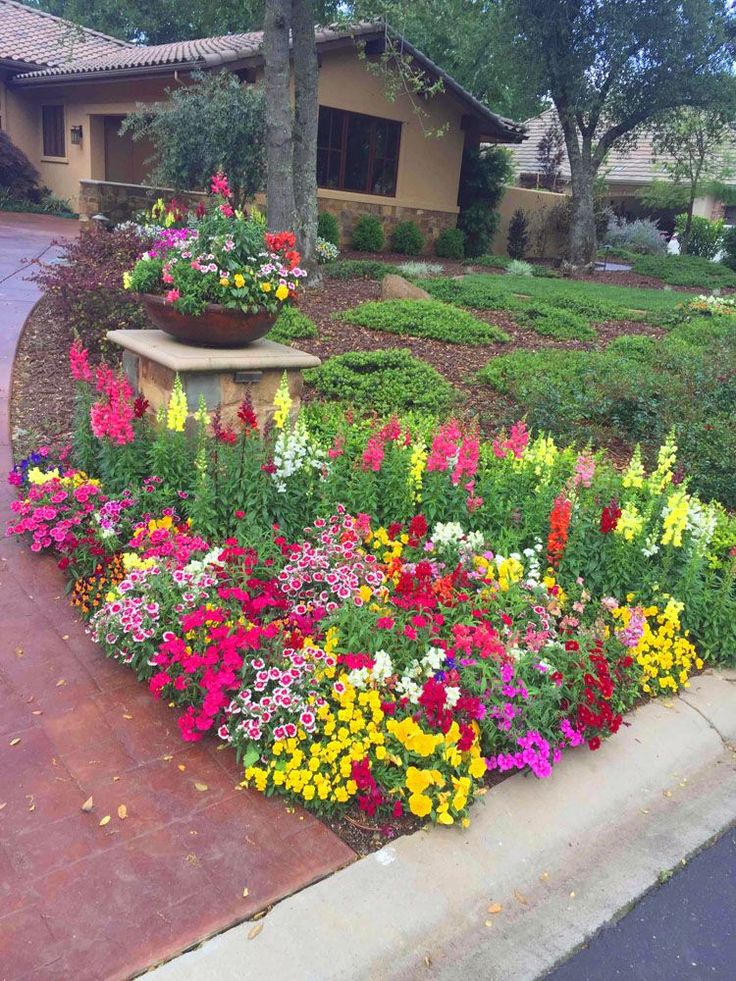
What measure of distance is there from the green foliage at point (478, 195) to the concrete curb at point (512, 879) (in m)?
17.8

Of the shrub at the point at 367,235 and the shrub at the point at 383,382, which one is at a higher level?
the shrub at the point at 367,235

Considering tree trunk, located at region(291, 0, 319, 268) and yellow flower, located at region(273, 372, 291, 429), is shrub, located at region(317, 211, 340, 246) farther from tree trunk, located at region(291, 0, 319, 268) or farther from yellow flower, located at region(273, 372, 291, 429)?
yellow flower, located at region(273, 372, 291, 429)

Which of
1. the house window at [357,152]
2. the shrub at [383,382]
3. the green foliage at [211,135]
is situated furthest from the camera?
the house window at [357,152]

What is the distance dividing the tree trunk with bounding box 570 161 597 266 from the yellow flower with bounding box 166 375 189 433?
15363mm

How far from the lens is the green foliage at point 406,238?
56.9 ft

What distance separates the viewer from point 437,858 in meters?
2.37

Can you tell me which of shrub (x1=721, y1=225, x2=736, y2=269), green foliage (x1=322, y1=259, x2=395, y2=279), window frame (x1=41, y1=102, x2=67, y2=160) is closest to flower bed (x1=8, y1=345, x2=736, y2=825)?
green foliage (x1=322, y1=259, x2=395, y2=279)

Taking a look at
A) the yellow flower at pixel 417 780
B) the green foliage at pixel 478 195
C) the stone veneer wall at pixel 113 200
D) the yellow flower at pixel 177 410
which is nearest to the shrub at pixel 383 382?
the yellow flower at pixel 177 410

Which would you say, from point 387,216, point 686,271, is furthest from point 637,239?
point 387,216

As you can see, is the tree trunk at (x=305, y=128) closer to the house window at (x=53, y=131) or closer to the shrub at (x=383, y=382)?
the shrub at (x=383, y=382)

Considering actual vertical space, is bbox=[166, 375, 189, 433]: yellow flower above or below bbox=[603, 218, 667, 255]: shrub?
below

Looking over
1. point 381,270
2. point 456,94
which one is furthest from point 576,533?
point 456,94

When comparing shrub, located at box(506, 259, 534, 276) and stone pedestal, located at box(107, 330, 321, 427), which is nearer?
stone pedestal, located at box(107, 330, 321, 427)

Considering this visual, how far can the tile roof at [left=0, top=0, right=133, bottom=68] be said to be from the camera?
1953 cm
